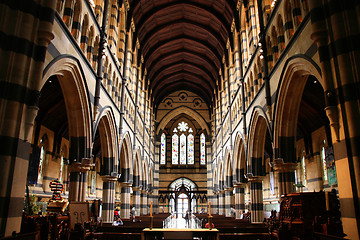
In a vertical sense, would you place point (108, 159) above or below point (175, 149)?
below

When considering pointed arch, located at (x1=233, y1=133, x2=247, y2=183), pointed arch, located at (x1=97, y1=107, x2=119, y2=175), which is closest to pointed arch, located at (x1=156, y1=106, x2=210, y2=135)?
pointed arch, located at (x1=233, y1=133, x2=247, y2=183)

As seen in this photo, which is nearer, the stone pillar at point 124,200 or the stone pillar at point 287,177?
the stone pillar at point 287,177

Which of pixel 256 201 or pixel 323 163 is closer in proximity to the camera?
pixel 256 201

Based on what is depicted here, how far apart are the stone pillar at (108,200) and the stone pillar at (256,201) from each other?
A: 24.7ft

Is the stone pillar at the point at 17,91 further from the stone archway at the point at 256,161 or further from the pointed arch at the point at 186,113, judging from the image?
the pointed arch at the point at 186,113

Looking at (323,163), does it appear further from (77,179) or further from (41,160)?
(41,160)

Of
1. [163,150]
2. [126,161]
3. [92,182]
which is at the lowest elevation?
[92,182]

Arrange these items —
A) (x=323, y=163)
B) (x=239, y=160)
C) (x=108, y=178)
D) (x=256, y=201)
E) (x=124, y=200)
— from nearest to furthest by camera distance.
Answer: (x=108, y=178) < (x=256, y=201) < (x=323, y=163) < (x=124, y=200) < (x=239, y=160)

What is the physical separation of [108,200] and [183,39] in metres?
16.7

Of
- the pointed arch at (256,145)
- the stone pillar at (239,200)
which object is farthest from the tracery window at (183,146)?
the pointed arch at (256,145)

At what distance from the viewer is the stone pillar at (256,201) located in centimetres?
1638

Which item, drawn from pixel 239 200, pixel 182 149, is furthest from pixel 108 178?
pixel 182 149

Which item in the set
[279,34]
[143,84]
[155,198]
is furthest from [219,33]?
[155,198]

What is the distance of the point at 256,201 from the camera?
16.8 meters
